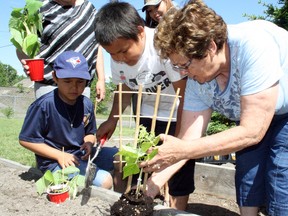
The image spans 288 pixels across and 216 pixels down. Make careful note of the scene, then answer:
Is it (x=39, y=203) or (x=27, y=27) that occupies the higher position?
(x=27, y=27)

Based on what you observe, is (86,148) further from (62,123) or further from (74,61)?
(74,61)

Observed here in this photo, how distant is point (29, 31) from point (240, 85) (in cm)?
202

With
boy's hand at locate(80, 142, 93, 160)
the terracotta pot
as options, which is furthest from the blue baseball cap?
the terracotta pot

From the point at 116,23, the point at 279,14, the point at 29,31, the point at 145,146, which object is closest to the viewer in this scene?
the point at 145,146

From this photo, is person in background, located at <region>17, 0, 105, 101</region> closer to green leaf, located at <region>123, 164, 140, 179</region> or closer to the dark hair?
the dark hair

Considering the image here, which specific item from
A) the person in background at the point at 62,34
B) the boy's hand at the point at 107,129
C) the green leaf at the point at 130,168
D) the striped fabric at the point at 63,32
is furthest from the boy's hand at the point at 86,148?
the green leaf at the point at 130,168

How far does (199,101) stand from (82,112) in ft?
3.93

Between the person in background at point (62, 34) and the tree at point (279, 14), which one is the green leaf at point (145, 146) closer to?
the person in background at point (62, 34)

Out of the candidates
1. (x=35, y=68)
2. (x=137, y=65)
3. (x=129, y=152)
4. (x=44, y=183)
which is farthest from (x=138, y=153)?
(x=35, y=68)

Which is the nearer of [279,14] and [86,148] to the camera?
[86,148]

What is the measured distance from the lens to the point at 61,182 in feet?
8.88

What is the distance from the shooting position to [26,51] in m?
3.06

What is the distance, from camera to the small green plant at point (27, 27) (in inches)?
120

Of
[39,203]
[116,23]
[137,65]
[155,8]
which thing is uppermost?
[155,8]
